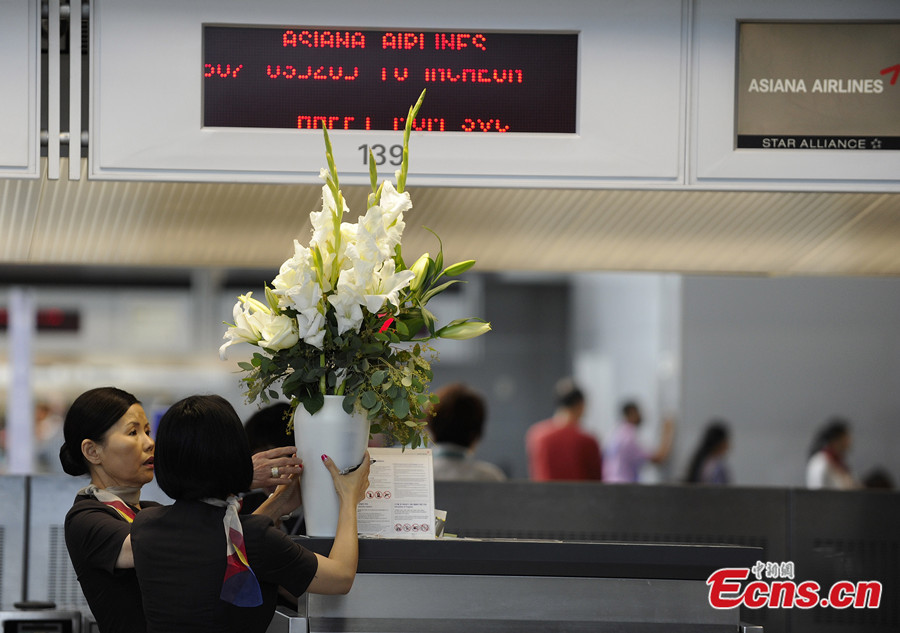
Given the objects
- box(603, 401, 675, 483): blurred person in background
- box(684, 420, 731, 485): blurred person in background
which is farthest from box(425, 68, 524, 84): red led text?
box(603, 401, 675, 483): blurred person in background

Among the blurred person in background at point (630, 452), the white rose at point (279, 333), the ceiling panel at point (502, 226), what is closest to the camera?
the white rose at point (279, 333)

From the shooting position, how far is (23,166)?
219 centimetres

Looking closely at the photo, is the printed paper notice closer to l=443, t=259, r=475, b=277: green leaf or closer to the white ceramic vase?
the white ceramic vase

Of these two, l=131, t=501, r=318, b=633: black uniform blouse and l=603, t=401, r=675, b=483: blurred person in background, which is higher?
l=131, t=501, r=318, b=633: black uniform blouse

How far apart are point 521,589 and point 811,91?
4.56 feet

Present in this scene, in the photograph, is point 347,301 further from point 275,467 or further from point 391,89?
point 391,89

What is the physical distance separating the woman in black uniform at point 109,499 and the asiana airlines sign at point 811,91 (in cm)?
139

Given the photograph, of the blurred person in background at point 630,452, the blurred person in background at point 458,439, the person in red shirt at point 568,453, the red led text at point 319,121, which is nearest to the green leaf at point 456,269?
the red led text at point 319,121

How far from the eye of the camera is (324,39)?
2.24m

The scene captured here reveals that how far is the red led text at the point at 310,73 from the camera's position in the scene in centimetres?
223

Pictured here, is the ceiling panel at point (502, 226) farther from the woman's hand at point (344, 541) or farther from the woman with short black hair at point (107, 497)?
the woman's hand at point (344, 541)

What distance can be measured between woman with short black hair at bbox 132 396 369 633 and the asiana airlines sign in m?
1.40

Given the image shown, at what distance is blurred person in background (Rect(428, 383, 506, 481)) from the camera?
13.5 feet

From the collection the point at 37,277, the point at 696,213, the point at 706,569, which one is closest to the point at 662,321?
the point at 37,277
